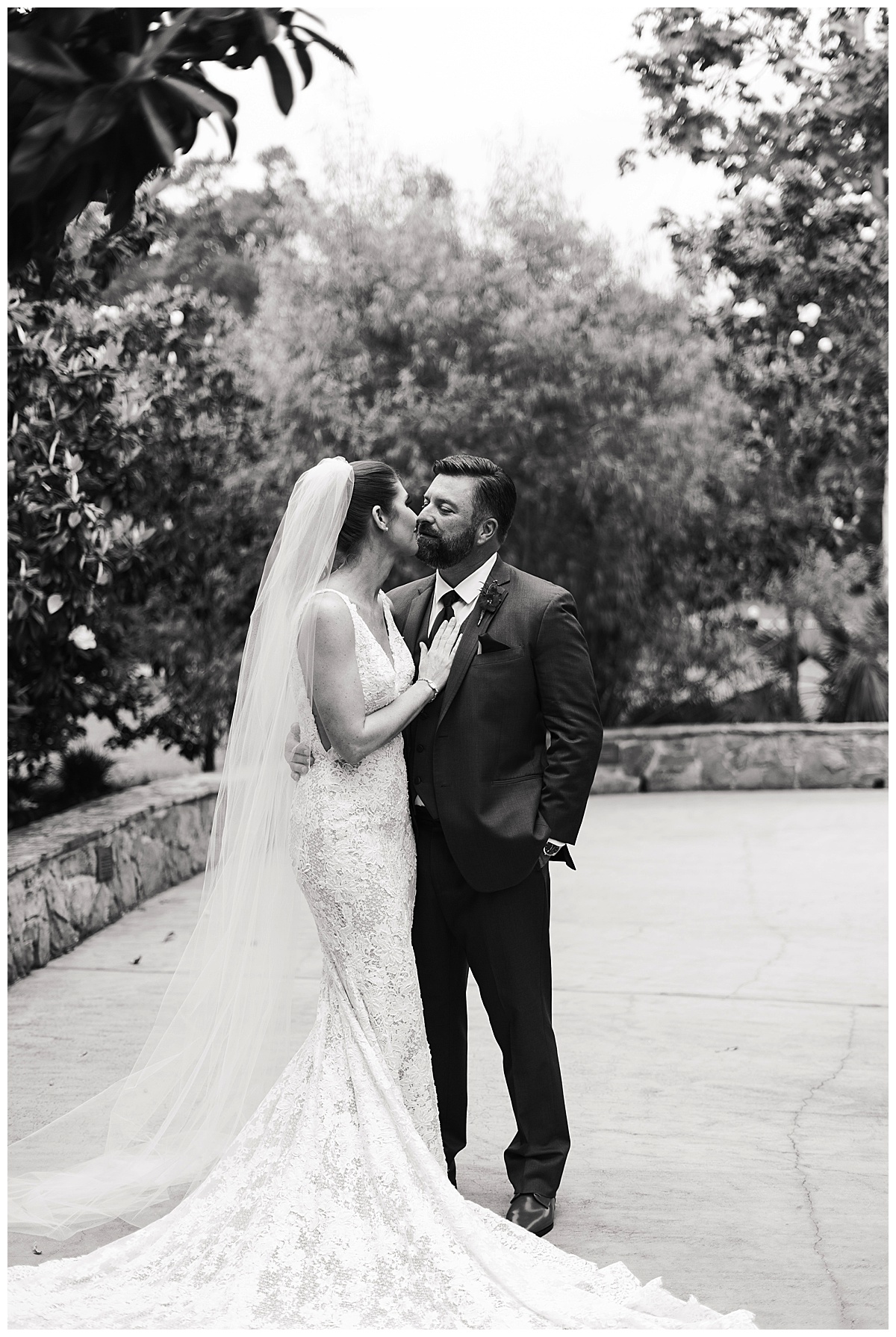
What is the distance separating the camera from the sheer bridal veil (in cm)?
377

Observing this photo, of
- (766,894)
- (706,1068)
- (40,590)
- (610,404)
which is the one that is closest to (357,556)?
(706,1068)

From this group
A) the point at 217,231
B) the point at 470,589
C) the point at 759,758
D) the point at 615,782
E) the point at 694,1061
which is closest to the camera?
the point at 470,589

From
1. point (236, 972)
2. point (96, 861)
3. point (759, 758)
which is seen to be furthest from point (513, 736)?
point (759, 758)

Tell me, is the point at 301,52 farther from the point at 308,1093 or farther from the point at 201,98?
the point at 308,1093

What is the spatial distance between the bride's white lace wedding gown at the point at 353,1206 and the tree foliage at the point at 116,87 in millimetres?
1651

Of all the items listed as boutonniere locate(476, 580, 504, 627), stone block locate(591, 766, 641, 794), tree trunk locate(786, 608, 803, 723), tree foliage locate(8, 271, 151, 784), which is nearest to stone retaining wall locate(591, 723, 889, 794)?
stone block locate(591, 766, 641, 794)

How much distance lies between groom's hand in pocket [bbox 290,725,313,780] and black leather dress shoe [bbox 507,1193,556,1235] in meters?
1.29

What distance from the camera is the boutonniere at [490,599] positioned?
386cm

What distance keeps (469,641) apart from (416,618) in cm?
32

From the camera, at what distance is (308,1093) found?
3.49m

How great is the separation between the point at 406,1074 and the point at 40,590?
15.2 feet

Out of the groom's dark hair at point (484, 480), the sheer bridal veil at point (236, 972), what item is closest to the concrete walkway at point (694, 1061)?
the sheer bridal veil at point (236, 972)

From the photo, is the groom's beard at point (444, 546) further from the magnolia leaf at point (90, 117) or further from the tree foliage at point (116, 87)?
the magnolia leaf at point (90, 117)

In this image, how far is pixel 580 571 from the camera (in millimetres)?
13156
